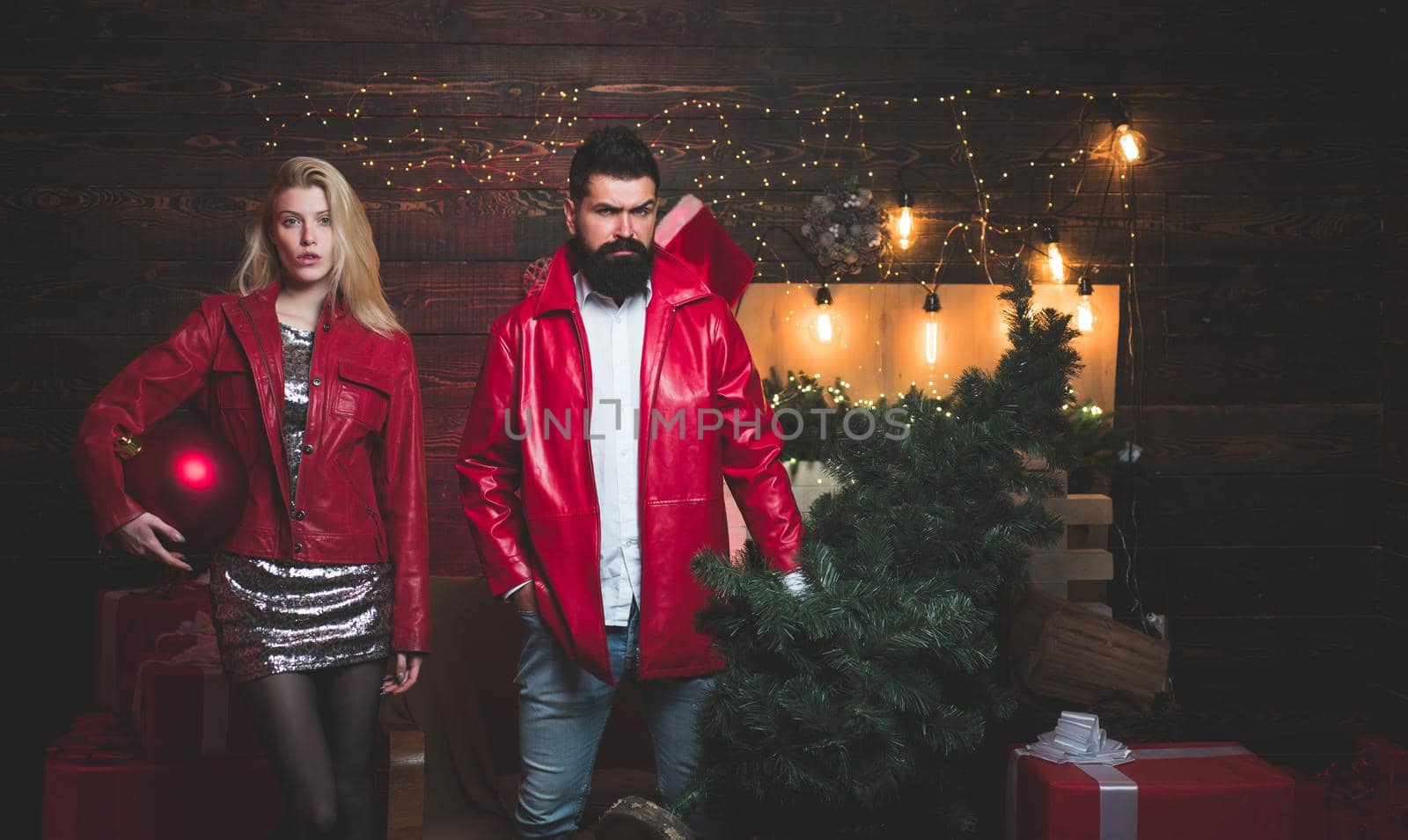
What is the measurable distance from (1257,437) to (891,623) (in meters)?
2.91

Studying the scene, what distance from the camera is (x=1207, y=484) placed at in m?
3.84

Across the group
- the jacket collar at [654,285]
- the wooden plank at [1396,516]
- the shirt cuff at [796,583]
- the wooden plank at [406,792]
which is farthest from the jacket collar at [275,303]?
the wooden plank at [1396,516]

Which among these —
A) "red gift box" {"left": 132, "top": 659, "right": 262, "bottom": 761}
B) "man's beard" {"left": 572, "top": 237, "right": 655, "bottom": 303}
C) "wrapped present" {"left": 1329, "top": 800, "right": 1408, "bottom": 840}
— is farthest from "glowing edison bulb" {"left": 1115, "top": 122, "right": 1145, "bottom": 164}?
"red gift box" {"left": 132, "top": 659, "right": 262, "bottom": 761}

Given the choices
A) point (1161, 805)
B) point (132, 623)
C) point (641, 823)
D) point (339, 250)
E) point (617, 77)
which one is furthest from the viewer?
point (617, 77)

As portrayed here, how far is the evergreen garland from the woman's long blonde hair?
101 cm

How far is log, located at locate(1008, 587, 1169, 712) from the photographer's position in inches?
109

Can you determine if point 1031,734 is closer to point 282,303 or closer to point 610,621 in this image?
point 610,621

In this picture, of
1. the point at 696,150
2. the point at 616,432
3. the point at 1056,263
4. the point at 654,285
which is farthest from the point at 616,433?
the point at 1056,263

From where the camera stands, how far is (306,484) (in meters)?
2.10

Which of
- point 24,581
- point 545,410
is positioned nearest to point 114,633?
point 24,581

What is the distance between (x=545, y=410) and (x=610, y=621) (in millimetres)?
423

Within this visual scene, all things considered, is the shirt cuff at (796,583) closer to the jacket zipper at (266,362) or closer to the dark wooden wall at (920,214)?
the jacket zipper at (266,362)

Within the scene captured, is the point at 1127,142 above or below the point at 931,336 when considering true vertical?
above

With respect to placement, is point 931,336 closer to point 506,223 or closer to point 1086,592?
point 1086,592
